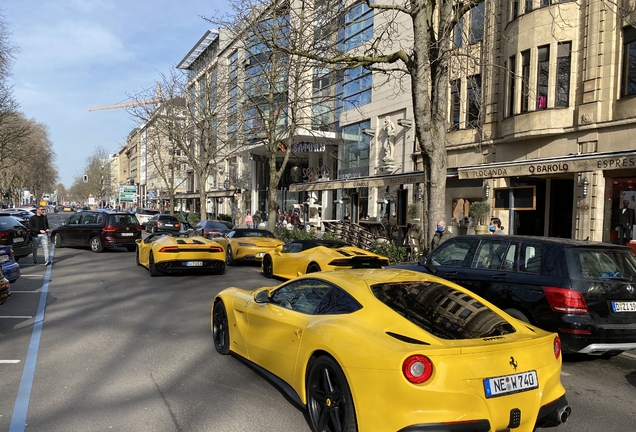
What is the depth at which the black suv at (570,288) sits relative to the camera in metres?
5.27

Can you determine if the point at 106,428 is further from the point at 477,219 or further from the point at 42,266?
the point at 477,219

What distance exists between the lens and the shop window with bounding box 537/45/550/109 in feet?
56.2

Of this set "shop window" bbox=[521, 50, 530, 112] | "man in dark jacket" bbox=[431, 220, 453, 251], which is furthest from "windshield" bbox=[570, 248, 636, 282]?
"shop window" bbox=[521, 50, 530, 112]

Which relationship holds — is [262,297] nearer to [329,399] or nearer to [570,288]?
[329,399]

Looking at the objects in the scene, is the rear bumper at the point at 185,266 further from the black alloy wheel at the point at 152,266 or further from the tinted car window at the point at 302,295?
the tinted car window at the point at 302,295

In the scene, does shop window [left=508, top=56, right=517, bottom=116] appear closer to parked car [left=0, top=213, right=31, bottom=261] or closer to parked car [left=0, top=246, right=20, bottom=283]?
parked car [left=0, top=246, right=20, bottom=283]

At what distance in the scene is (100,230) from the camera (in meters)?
18.2

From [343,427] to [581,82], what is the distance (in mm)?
16605

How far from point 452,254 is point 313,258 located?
4359mm

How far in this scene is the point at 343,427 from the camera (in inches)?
131

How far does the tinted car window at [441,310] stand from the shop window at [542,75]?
1540 cm

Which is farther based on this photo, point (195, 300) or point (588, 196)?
point (588, 196)

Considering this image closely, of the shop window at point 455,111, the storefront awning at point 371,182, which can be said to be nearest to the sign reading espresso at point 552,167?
the storefront awning at point 371,182

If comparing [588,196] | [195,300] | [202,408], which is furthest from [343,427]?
[588,196]
